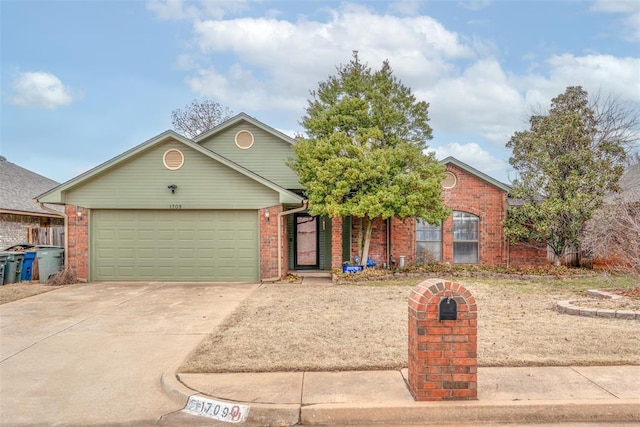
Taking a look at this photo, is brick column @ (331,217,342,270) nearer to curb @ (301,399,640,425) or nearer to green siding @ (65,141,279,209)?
green siding @ (65,141,279,209)

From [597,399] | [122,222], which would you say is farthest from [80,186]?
[597,399]

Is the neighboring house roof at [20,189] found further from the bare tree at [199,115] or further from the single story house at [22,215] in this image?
the bare tree at [199,115]

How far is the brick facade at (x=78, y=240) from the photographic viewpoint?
508 inches

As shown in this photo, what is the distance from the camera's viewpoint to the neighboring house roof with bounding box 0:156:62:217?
17.9 m

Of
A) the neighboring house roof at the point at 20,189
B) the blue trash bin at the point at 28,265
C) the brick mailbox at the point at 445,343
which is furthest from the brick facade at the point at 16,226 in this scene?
the brick mailbox at the point at 445,343

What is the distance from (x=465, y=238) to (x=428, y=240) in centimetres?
128

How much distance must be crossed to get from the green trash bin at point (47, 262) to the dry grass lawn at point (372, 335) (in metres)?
7.12

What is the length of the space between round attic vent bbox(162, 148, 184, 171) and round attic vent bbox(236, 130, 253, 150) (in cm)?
310

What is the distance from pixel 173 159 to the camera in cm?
1291

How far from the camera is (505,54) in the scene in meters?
16.7

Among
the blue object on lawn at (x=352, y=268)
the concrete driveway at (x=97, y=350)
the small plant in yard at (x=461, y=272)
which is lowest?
the concrete driveway at (x=97, y=350)

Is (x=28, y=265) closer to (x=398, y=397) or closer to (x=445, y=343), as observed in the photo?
(x=398, y=397)

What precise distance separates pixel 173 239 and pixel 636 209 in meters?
13.1

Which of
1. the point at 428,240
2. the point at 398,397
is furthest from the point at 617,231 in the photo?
the point at 398,397
